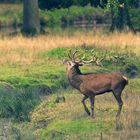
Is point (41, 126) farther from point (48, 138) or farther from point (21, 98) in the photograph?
point (21, 98)

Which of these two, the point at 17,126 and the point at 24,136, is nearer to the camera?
the point at 24,136

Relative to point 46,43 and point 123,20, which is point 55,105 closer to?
point 46,43

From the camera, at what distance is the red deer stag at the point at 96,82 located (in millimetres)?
15328

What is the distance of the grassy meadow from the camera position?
1431cm

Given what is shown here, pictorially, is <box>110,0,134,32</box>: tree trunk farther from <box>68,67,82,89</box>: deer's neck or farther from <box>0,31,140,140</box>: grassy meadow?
<box>68,67,82,89</box>: deer's neck

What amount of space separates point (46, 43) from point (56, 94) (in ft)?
34.2

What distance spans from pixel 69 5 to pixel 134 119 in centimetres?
4035

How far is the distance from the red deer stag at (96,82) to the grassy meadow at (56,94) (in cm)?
45

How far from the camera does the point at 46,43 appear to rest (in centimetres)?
2945

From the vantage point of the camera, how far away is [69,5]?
5472 cm

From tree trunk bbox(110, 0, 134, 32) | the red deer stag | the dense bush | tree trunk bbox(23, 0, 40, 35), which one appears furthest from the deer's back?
tree trunk bbox(110, 0, 134, 32)

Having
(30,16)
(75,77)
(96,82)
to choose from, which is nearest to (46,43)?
(30,16)

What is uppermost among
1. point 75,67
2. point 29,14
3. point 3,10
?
point 75,67

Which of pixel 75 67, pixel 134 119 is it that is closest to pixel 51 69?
pixel 75 67
